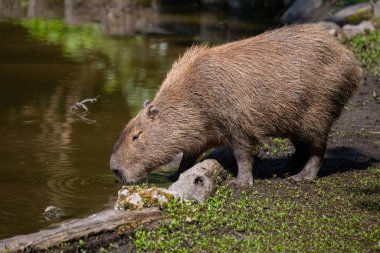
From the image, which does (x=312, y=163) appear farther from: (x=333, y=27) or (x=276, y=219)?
(x=333, y=27)

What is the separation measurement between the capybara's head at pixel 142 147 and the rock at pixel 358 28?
30.5 feet

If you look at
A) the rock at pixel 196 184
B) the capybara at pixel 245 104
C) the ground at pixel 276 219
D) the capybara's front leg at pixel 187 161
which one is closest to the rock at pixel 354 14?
the ground at pixel 276 219

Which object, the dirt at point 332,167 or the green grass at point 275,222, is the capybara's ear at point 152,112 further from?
the dirt at point 332,167

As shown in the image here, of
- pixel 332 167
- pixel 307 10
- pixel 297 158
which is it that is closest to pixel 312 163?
pixel 297 158

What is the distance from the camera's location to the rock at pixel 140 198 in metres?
6.60

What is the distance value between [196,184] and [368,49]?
857 cm

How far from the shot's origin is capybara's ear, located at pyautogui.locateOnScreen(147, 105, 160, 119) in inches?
305

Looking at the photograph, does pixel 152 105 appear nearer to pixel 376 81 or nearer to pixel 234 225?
pixel 234 225

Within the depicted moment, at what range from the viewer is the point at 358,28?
16.9 metres

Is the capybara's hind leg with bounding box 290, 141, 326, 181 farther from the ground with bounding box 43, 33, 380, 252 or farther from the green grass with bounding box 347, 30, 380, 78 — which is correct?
the green grass with bounding box 347, 30, 380, 78

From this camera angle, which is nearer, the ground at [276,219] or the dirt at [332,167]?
the ground at [276,219]

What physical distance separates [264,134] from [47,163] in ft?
8.29

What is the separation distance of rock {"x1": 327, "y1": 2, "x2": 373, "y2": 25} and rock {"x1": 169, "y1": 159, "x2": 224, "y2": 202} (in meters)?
10.9

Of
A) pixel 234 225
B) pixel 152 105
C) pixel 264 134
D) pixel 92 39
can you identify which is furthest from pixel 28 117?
pixel 92 39
